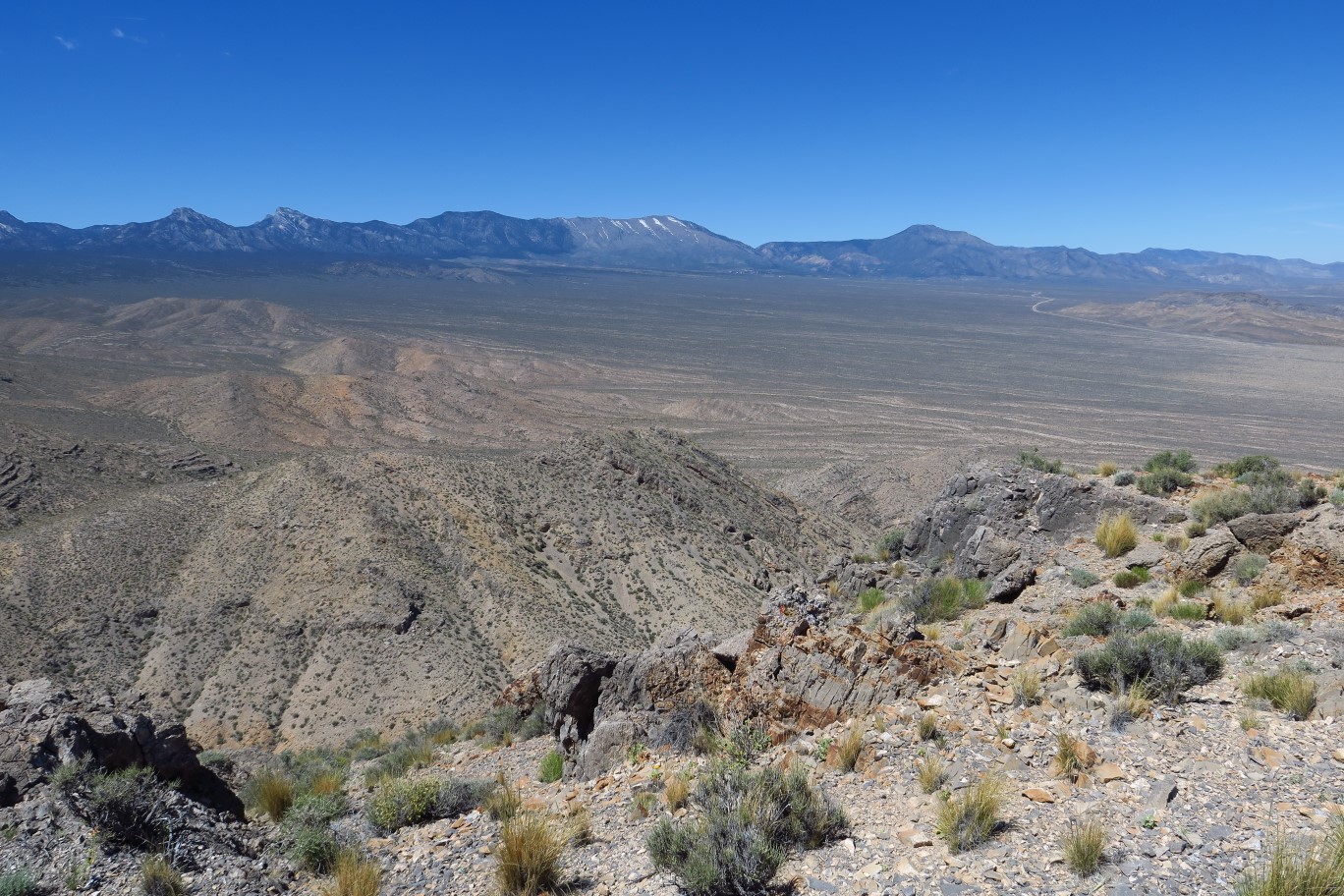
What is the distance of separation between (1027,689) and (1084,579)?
14.6 feet

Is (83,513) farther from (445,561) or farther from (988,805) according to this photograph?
(988,805)

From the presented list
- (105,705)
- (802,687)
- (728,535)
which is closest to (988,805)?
(802,687)

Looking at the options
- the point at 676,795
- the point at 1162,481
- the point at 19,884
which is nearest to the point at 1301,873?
the point at 676,795

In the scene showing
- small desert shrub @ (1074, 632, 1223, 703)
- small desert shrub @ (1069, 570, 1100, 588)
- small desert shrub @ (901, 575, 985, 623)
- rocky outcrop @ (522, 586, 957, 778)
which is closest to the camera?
small desert shrub @ (1074, 632, 1223, 703)

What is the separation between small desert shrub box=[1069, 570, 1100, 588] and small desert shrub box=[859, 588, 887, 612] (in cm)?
316

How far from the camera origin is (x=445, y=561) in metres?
29.0

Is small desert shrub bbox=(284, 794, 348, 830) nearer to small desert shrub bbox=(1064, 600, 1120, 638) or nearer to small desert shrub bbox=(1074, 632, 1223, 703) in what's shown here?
small desert shrub bbox=(1074, 632, 1223, 703)

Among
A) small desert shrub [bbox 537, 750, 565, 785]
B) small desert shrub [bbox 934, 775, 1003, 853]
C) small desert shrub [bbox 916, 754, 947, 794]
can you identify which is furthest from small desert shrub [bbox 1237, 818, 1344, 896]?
small desert shrub [bbox 537, 750, 565, 785]

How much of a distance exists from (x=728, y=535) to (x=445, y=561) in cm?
1219

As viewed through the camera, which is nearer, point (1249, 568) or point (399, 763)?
point (1249, 568)

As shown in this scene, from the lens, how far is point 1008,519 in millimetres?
16250

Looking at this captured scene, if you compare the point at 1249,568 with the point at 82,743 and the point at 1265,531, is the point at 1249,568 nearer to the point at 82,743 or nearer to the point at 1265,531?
the point at 1265,531

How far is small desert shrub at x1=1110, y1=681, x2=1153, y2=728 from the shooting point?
7.34 meters

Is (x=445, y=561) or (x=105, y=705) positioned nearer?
(x=105, y=705)
